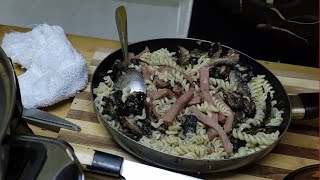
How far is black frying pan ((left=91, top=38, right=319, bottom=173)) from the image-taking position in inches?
29.3

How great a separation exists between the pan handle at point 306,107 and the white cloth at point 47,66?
436 millimetres

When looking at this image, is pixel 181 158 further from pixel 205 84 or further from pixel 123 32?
pixel 123 32

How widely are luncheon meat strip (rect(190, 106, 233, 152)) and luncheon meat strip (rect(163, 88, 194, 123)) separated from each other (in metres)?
0.02

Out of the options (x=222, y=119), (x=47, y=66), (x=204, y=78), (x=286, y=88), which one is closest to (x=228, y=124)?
(x=222, y=119)

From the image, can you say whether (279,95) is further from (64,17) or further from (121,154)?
(64,17)

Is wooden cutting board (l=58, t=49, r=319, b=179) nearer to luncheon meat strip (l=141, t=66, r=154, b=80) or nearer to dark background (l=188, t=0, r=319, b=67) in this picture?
luncheon meat strip (l=141, t=66, r=154, b=80)

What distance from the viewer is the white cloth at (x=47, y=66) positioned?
90cm

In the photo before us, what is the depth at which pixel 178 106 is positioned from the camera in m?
0.84

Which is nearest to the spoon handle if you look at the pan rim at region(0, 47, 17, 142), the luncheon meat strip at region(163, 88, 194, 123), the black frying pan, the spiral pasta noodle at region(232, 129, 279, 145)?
the black frying pan

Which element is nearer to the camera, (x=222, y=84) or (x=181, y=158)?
(x=181, y=158)

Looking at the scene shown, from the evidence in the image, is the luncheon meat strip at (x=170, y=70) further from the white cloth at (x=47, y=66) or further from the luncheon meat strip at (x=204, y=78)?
the white cloth at (x=47, y=66)

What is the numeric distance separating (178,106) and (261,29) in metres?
0.46

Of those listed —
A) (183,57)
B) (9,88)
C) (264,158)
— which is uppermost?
(9,88)

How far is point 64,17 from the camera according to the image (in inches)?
55.8
